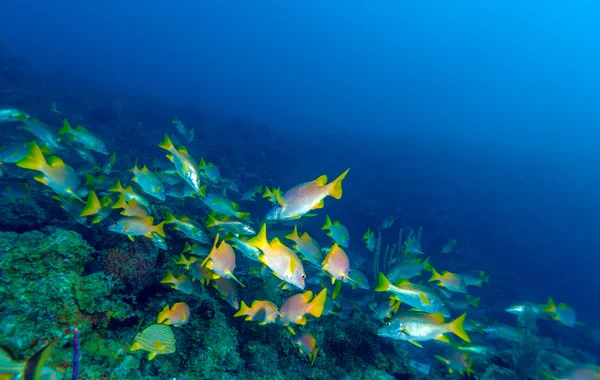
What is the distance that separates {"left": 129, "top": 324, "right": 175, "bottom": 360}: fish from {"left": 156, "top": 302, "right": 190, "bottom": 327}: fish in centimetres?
38

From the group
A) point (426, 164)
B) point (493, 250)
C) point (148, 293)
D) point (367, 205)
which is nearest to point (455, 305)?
point (148, 293)

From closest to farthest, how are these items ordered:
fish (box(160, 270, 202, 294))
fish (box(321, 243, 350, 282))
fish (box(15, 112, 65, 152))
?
fish (box(321, 243, 350, 282)) < fish (box(160, 270, 202, 294)) < fish (box(15, 112, 65, 152))

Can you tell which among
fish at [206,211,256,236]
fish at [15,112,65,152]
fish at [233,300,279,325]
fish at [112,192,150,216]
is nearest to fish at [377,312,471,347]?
fish at [233,300,279,325]

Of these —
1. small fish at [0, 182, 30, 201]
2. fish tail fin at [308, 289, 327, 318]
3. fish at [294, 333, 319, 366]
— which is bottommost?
fish at [294, 333, 319, 366]

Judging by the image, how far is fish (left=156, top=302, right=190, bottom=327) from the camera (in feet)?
10.2

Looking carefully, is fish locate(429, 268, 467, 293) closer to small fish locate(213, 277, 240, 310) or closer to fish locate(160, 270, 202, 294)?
small fish locate(213, 277, 240, 310)

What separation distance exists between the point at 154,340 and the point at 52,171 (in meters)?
2.80

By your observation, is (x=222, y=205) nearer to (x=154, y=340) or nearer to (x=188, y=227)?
(x=188, y=227)

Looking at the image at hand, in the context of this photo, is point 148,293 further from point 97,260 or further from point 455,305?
point 455,305

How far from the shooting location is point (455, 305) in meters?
8.07

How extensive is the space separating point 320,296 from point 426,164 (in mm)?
34587

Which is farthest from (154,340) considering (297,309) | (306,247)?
(306,247)

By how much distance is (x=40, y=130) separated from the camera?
6035 mm

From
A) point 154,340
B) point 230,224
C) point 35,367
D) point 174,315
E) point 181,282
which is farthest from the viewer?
point 230,224
